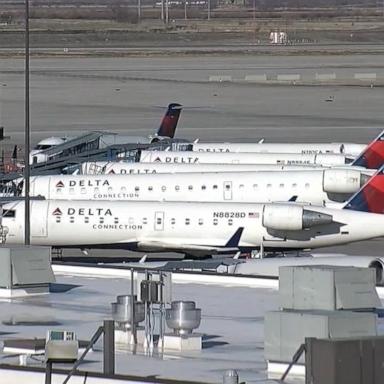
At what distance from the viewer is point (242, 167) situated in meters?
73.0

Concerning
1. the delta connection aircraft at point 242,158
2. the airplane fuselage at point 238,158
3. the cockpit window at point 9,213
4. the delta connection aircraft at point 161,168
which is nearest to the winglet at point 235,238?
the cockpit window at point 9,213

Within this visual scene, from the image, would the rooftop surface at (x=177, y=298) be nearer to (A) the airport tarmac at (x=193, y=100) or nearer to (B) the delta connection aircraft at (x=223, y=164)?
(B) the delta connection aircraft at (x=223, y=164)

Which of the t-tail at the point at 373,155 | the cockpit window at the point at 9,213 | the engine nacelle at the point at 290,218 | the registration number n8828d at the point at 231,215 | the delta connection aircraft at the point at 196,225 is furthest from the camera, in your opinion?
the t-tail at the point at 373,155

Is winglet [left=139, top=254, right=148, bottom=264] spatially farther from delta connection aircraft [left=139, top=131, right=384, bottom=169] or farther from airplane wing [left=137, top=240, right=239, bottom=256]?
delta connection aircraft [left=139, top=131, right=384, bottom=169]

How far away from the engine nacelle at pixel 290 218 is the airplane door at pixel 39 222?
8144 millimetres

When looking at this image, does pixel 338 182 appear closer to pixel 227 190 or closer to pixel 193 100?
pixel 227 190

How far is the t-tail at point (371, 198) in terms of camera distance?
60.0 metres

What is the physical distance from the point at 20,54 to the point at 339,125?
88.7 metres

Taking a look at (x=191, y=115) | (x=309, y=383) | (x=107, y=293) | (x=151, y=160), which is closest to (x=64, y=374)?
(x=309, y=383)

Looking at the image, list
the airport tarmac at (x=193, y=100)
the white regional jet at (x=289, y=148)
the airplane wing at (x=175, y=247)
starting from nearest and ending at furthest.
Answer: the airplane wing at (x=175, y=247) < the white regional jet at (x=289, y=148) < the airport tarmac at (x=193, y=100)

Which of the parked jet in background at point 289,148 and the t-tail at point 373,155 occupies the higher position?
the parked jet in background at point 289,148

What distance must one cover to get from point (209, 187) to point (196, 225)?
22.4 ft

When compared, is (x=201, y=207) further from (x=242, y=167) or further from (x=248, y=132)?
(x=248, y=132)

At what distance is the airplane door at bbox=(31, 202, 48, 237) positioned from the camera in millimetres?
59500
